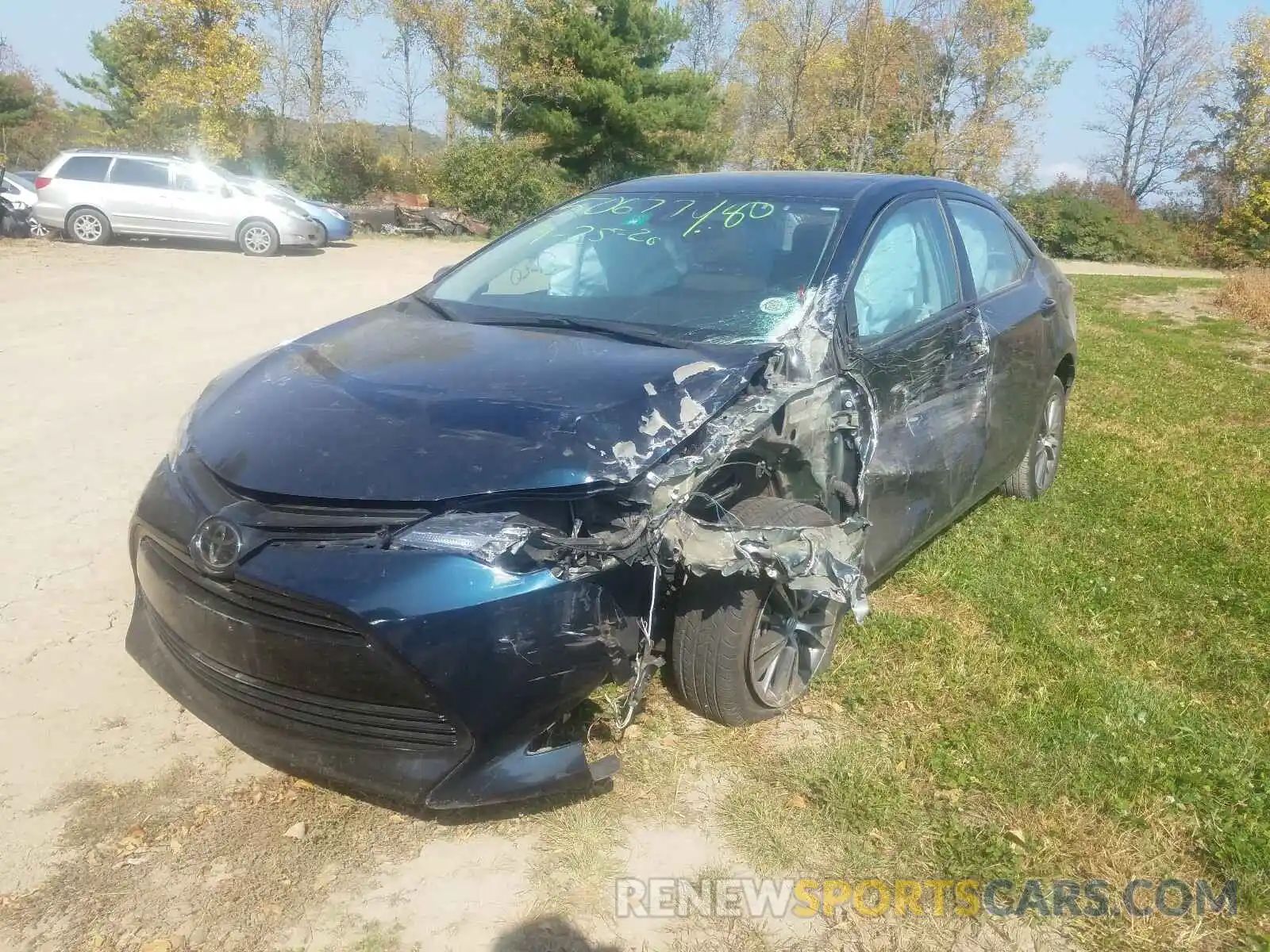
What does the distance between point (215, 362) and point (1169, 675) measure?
279 inches

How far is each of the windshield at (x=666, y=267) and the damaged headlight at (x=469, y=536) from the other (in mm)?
1071

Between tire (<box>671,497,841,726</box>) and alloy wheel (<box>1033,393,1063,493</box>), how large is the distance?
2577mm

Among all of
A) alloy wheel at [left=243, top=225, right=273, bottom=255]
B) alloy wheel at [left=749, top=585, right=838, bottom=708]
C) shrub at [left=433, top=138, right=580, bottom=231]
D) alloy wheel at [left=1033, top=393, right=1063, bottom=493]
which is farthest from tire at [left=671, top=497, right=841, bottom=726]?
shrub at [left=433, top=138, right=580, bottom=231]

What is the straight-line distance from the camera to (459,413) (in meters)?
2.66

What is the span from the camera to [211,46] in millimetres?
24688

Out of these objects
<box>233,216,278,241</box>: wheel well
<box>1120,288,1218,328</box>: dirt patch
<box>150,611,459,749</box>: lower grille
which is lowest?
<box>1120,288,1218,328</box>: dirt patch

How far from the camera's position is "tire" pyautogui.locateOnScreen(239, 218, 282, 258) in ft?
55.7

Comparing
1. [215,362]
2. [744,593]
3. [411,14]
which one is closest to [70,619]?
[744,593]

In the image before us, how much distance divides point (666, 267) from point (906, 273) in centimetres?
93

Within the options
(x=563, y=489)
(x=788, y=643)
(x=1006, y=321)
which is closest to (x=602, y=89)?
(x=1006, y=321)

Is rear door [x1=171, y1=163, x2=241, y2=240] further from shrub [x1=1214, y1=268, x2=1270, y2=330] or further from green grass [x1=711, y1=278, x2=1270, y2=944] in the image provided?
shrub [x1=1214, y1=268, x2=1270, y2=330]

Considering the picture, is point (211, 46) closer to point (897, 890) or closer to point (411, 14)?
point (411, 14)

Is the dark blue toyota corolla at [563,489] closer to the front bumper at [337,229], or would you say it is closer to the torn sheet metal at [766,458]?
the torn sheet metal at [766,458]

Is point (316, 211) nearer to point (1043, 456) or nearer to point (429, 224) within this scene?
point (429, 224)
